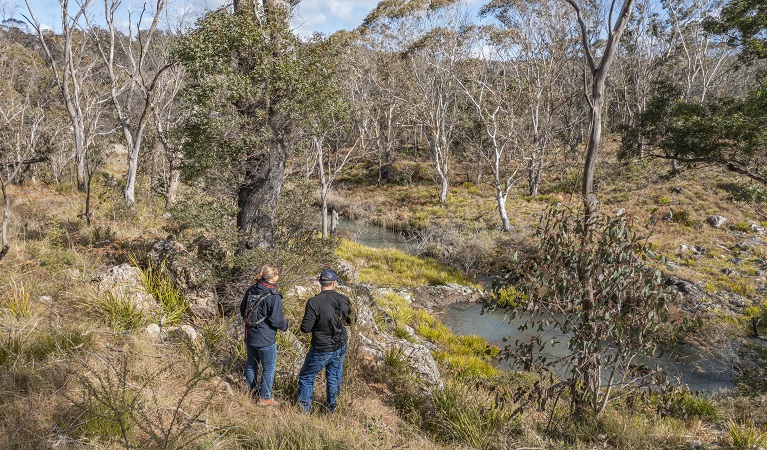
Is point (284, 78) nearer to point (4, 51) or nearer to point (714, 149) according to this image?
point (714, 149)

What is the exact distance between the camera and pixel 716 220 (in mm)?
17328

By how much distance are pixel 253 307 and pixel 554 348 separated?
7.84m

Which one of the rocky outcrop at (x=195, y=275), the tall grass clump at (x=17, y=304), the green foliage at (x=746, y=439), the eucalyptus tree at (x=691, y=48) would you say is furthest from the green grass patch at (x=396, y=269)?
the eucalyptus tree at (x=691, y=48)

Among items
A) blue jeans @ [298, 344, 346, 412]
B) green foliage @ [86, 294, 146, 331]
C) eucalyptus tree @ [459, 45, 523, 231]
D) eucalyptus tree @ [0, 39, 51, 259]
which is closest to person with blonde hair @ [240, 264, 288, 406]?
blue jeans @ [298, 344, 346, 412]

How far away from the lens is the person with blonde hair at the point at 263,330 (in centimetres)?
434

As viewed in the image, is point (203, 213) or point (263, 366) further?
point (203, 213)

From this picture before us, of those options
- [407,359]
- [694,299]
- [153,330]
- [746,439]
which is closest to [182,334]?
[153,330]

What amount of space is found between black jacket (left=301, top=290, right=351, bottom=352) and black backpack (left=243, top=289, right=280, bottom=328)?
45cm

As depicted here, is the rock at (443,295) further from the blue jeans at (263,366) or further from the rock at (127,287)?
the blue jeans at (263,366)

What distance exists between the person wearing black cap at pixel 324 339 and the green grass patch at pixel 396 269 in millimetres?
Result: 8757

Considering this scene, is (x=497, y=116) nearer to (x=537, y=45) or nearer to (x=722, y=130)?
(x=537, y=45)

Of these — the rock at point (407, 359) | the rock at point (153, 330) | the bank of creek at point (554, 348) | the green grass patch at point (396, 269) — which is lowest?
the bank of creek at point (554, 348)

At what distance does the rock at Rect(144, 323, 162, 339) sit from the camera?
4918 mm

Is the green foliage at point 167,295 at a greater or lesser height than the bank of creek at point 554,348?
greater
